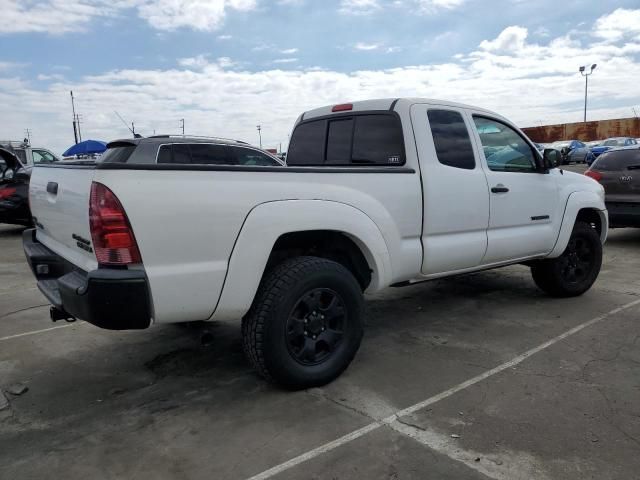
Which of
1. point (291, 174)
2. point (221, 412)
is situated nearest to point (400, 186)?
point (291, 174)

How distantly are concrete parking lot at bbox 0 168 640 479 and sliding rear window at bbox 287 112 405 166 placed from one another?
1.49 metres

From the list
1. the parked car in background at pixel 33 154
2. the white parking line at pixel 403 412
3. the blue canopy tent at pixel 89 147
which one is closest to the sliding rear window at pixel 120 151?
the white parking line at pixel 403 412

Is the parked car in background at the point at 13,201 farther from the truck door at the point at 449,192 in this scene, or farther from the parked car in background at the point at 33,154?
the truck door at the point at 449,192

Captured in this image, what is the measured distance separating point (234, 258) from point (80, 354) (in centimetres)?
203

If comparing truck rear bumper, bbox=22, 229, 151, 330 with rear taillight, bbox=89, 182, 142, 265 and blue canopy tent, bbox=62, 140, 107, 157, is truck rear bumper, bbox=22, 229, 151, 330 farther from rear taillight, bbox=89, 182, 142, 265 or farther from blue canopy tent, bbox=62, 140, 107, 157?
blue canopy tent, bbox=62, 140, 107, 157

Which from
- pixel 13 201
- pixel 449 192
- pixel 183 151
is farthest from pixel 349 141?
pixel 13 201

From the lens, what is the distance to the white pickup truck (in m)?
2.76

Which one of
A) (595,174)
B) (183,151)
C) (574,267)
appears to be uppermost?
(183,151)

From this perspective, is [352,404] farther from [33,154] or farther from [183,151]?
[33,154]

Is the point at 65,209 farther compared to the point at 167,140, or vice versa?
the point at 167,140

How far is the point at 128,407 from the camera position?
329cm

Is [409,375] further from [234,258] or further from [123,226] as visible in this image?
[123,226]

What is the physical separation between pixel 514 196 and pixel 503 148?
0.47m

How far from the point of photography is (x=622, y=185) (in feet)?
27.2
